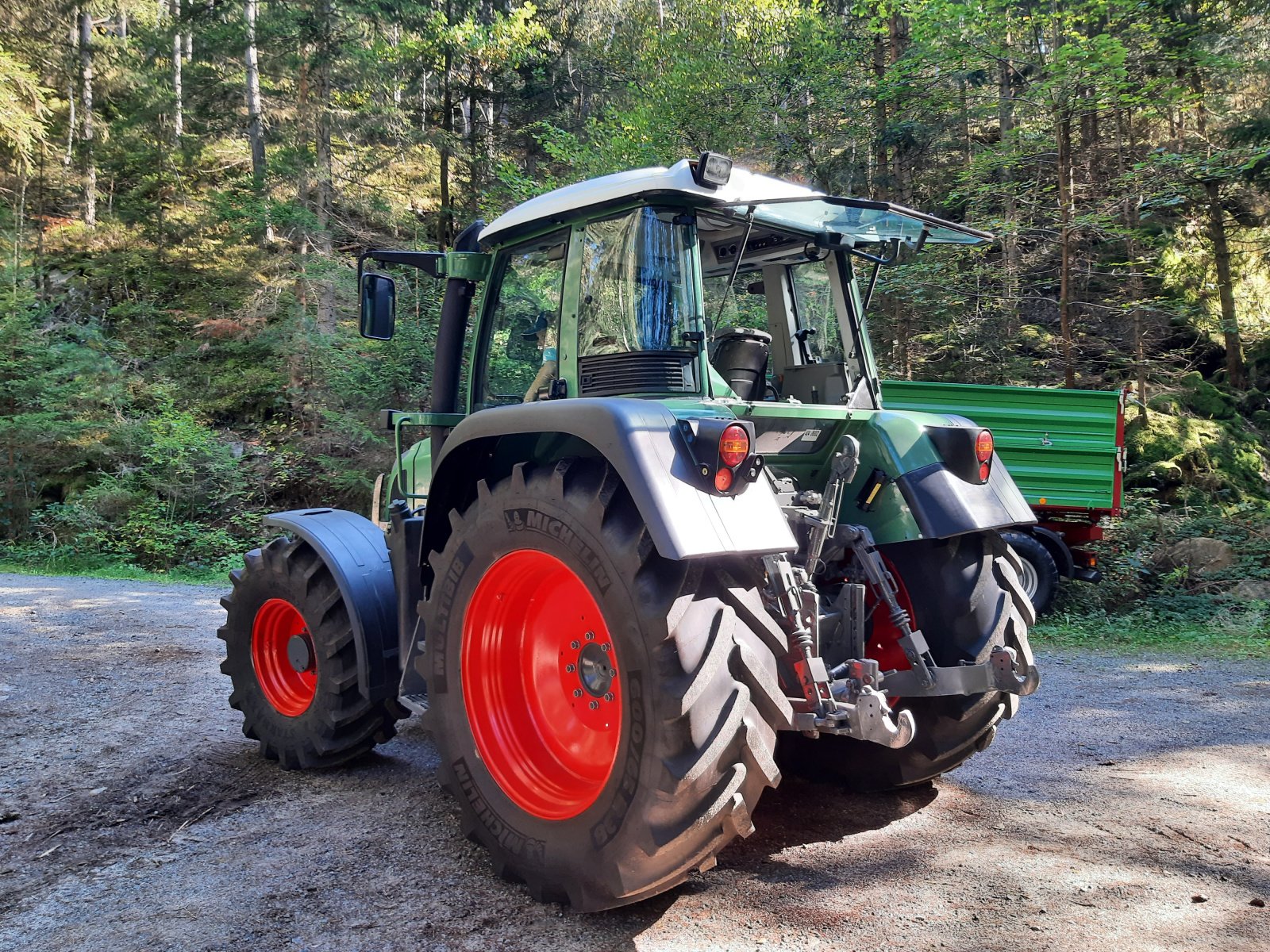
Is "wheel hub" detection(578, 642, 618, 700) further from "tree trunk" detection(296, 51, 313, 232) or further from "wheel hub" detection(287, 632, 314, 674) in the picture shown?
"tree trunk" detection(296, 51, 313, 232)

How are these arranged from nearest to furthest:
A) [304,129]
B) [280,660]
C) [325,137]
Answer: [280,660]
[304,129]
[325,137]

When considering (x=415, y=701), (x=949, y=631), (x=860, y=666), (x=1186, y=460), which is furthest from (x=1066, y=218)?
(x=415, y=701)

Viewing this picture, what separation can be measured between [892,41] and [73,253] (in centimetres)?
1843

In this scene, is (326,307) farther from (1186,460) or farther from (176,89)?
(1186,460)

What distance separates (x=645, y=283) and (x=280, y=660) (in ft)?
8.33

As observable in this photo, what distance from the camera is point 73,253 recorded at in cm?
2031

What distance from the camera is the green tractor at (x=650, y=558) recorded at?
2371 millimetres

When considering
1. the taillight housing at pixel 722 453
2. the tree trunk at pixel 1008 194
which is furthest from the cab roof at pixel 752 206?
the tree trunk at pixel 1008 194

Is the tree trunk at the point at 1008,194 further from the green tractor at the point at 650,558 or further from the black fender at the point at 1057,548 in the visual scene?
the green tractor at the point at 650,558

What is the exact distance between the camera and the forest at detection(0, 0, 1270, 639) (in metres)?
10.7

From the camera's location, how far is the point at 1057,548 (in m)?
8.81

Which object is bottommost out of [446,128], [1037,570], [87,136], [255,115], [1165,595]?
[1165,595]

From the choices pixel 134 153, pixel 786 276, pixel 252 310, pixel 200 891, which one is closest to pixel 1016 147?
pixel 786 276

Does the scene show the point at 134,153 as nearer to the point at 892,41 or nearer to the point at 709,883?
the point at 892,41
